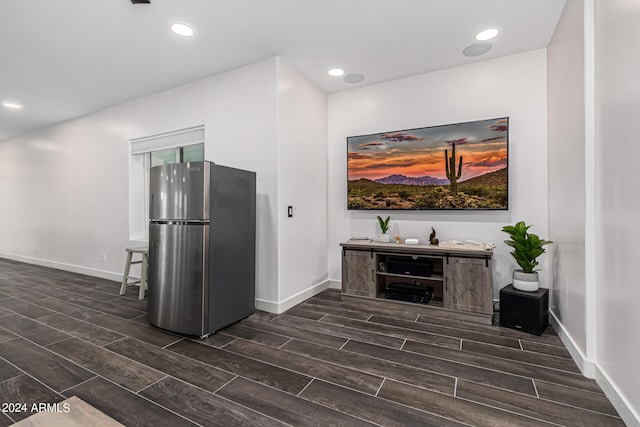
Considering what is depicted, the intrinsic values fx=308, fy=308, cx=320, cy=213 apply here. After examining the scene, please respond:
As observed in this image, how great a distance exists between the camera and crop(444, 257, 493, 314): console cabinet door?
282cm

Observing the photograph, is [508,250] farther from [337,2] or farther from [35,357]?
[35,357]

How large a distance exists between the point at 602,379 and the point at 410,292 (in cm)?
163

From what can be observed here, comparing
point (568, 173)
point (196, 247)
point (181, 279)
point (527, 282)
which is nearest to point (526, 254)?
point (527, 282)

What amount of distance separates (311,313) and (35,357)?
2183 millimetres

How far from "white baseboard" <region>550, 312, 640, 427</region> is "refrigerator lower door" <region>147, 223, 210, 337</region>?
8.73ft

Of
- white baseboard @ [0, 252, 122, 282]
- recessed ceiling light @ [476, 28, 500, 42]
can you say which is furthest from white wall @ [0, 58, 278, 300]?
recessed ceiling light @ [476, 28, 500, 42]

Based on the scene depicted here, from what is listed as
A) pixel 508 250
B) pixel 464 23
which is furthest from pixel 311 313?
pixel 464 23

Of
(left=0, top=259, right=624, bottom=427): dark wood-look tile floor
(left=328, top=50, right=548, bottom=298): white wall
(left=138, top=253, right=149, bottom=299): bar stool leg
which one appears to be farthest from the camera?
(left=138, top=253, right=149, bottom=299): bar stool leg

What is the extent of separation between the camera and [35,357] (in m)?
2.23

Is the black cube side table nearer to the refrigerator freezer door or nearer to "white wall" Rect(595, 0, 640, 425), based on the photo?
"white wall" Rect(595, 0, 640, 425)

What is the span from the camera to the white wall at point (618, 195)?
1465 mm

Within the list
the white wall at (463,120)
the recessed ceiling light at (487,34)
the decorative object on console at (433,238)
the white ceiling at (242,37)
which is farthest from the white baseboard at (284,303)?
A: the recessed ceiling light at (487,34)

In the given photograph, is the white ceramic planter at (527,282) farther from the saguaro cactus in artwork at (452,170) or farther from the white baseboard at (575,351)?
the saguaro cactus in artwork at (452,170)

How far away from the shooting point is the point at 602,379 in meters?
1.80
